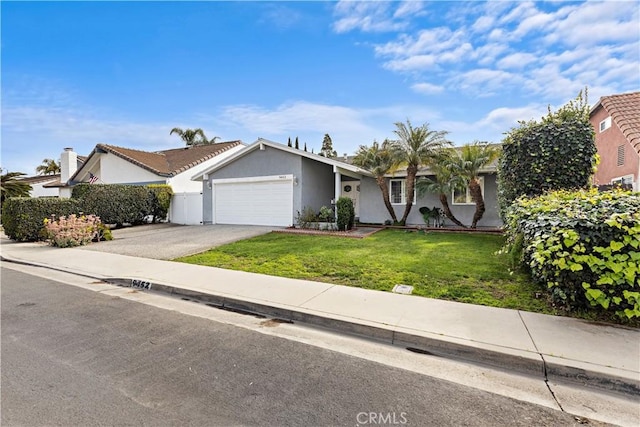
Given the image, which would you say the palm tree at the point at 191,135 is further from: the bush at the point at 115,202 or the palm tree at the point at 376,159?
the palm tree at the point at 376,159

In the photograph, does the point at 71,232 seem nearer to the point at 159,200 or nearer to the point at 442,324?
the point at 159,200

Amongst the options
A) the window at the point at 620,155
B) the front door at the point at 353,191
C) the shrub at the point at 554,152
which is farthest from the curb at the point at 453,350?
the window at the point at 620,155

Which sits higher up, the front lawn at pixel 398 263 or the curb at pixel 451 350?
the front lawn at pixel 398 263

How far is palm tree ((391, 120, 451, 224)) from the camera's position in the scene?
1375cm

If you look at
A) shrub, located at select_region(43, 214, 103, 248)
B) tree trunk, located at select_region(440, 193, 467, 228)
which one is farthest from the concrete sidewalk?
tree trunk, located at select_region(440, 193, 467, 228)

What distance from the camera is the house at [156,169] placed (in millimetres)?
18516

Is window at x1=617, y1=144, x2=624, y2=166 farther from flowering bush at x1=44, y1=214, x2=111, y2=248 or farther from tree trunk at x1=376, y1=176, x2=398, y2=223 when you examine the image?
flowering bush at x1=44, y1=214, x2=111, y2=248

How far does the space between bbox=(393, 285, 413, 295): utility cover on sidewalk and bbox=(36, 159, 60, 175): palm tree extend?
47.3m

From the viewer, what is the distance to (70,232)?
1121 centimetres

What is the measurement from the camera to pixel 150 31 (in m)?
11.1

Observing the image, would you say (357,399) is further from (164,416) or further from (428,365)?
(164,416)

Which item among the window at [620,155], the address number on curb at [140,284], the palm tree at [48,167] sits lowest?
the address number on curb at [140,284]

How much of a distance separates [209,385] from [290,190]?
12118 mm

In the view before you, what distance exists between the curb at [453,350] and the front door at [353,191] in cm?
1278
